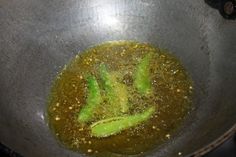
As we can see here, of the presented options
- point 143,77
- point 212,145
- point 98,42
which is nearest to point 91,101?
point 143,77

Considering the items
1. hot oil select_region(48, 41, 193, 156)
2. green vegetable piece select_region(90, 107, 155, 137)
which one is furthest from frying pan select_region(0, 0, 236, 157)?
green vegetable piece select_region(90, 107, 155, 137)

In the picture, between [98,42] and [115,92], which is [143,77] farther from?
[98,42]

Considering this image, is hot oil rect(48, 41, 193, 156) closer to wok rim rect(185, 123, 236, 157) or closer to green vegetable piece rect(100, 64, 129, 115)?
green vegetable piece rect(100, 64, 129, 115)

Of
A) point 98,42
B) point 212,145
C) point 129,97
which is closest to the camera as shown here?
point 212,145

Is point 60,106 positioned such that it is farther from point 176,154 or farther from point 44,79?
point 176,154

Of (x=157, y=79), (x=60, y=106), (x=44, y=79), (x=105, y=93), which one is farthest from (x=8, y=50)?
(x=157, y=79)
